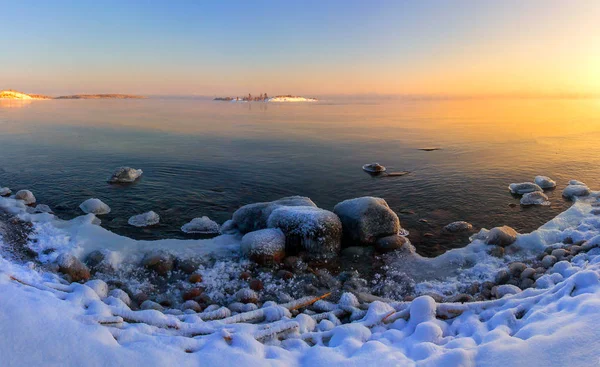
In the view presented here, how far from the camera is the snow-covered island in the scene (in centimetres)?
383

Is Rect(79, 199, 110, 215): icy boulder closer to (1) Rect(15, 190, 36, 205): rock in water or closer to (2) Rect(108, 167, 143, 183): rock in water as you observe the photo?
(1) Rect(15, 190, 36, 205): rock in water

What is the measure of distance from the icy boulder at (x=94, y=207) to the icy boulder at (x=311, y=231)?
5277 mm

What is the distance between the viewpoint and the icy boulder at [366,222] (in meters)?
8.88

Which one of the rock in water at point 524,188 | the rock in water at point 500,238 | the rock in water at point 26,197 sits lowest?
the rock in water at point 500,238

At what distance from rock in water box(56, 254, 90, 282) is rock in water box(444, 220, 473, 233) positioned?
8.08 m

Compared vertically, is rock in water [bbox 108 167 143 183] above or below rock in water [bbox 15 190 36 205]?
above

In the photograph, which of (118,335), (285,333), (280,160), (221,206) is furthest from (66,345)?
(280,160)

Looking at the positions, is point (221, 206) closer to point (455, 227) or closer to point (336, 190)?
point (336, 190)

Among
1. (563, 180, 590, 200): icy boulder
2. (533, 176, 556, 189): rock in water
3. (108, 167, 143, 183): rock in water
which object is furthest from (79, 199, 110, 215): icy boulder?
(533, 176, 556, 189): rock in water

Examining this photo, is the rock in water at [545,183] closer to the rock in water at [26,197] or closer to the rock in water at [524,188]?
the rock in water at [524,188]

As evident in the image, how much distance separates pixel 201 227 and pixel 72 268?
332 cm

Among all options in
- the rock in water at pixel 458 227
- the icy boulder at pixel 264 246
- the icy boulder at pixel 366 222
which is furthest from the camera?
the rock in water at pixel 458 227

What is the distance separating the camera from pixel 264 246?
25.8 feet

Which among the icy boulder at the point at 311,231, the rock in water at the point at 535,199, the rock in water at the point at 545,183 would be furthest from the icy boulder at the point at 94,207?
the rock in water at the point at 545,183
